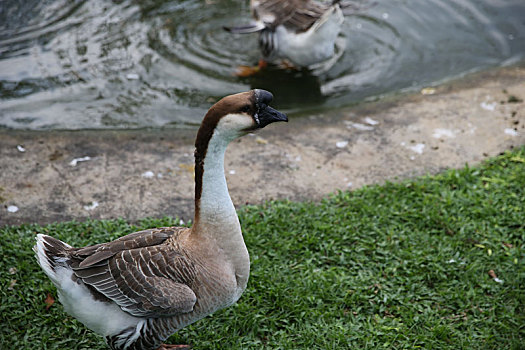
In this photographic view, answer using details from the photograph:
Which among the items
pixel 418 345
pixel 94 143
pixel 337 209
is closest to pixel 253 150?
pixel 337 209

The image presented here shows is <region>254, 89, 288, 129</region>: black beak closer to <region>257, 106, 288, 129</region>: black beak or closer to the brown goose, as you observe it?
<region>257, 106, 288, 129</region>: black beak

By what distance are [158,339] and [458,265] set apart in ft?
7.60

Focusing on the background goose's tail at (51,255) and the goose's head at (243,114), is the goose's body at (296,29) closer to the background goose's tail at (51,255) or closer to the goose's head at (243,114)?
the goose's head at (243,114)

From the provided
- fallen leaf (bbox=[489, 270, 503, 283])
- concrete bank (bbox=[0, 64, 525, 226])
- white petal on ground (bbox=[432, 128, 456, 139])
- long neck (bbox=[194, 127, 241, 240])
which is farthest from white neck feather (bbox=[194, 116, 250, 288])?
white petal on ground (bbox=[432, 128, 456, 139])

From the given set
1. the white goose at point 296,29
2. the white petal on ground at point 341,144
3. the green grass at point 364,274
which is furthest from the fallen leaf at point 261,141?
the white goose at point 296,29

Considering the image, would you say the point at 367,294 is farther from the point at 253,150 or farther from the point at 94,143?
the point at 94,143

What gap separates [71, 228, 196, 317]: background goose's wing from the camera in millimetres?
2986

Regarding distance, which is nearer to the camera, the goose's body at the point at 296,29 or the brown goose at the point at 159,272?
the brown goose at the point at 159,272

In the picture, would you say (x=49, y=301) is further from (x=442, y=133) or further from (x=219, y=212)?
(x=442, y=133)

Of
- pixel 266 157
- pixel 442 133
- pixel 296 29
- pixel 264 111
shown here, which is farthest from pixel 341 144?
pixel 264 111

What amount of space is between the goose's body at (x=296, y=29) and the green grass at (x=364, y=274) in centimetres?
239

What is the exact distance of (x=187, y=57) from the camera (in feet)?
23.1

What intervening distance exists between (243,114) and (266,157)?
248 cm

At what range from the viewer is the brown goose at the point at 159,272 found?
2984mm
